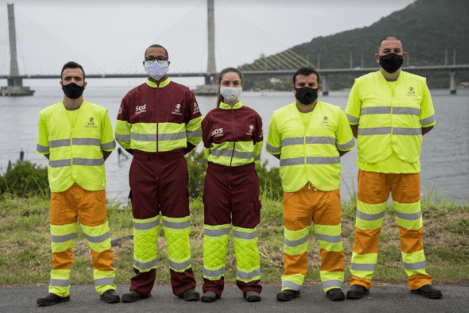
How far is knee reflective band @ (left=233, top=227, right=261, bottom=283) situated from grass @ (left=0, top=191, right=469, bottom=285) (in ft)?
2.28

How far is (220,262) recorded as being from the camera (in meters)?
4.64

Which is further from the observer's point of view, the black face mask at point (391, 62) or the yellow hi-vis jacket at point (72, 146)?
the black face mask at point (391, 62)

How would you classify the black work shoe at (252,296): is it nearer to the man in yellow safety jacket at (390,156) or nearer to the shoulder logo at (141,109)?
the man in yellow safety jacket at (390,156)

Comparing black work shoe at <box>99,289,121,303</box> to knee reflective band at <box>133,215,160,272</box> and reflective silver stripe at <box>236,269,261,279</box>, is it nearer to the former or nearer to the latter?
knee reflective band at <box>133,215,160,272</box>

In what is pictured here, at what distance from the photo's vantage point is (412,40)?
9969 cm

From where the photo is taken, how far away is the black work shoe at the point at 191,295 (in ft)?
15.0

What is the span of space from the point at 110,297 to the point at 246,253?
1264 millimetres

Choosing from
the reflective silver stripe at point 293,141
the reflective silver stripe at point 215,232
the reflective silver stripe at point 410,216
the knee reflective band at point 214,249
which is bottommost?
the knee reflective band at point 214,249

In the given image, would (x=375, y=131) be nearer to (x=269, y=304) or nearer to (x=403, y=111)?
(x=403, y=111)

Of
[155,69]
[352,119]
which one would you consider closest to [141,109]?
[155,69]

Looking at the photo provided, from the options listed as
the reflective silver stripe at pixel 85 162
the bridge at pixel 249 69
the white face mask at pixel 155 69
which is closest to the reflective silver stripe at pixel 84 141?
the reflective silver stripe at pixel 85 162

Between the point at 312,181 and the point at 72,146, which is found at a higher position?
the point at 72,146

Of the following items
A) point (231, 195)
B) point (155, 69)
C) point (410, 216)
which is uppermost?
point (155, 69)

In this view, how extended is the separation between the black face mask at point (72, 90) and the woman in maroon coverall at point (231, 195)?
1197mm
